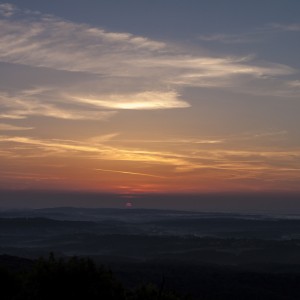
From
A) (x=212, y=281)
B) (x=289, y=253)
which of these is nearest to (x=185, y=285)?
(x=212, y=281)

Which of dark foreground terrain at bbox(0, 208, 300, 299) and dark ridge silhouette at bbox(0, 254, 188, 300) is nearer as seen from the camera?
dark ridge silhouette at bbox(0, 254, 188, 300)

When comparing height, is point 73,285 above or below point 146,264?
above

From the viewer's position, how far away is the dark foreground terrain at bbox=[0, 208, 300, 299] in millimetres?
28016

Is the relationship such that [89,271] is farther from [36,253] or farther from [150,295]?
[36,253]

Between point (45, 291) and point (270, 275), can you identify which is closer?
point (45, 291)

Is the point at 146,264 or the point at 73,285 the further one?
the point at 146,264

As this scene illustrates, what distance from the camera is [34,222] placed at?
180m

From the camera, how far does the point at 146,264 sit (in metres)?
81.9

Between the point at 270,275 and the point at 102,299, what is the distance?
47169 millimetres

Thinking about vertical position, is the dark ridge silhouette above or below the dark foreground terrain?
above

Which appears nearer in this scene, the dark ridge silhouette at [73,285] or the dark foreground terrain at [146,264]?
the dark ridge silhouette at [73,285]

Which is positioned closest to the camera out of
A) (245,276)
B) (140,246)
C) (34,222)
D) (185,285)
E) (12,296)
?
(12,296)

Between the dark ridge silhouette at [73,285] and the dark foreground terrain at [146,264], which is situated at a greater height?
the dark ridge silhouette at [73,285]

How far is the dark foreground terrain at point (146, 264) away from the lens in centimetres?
2802
